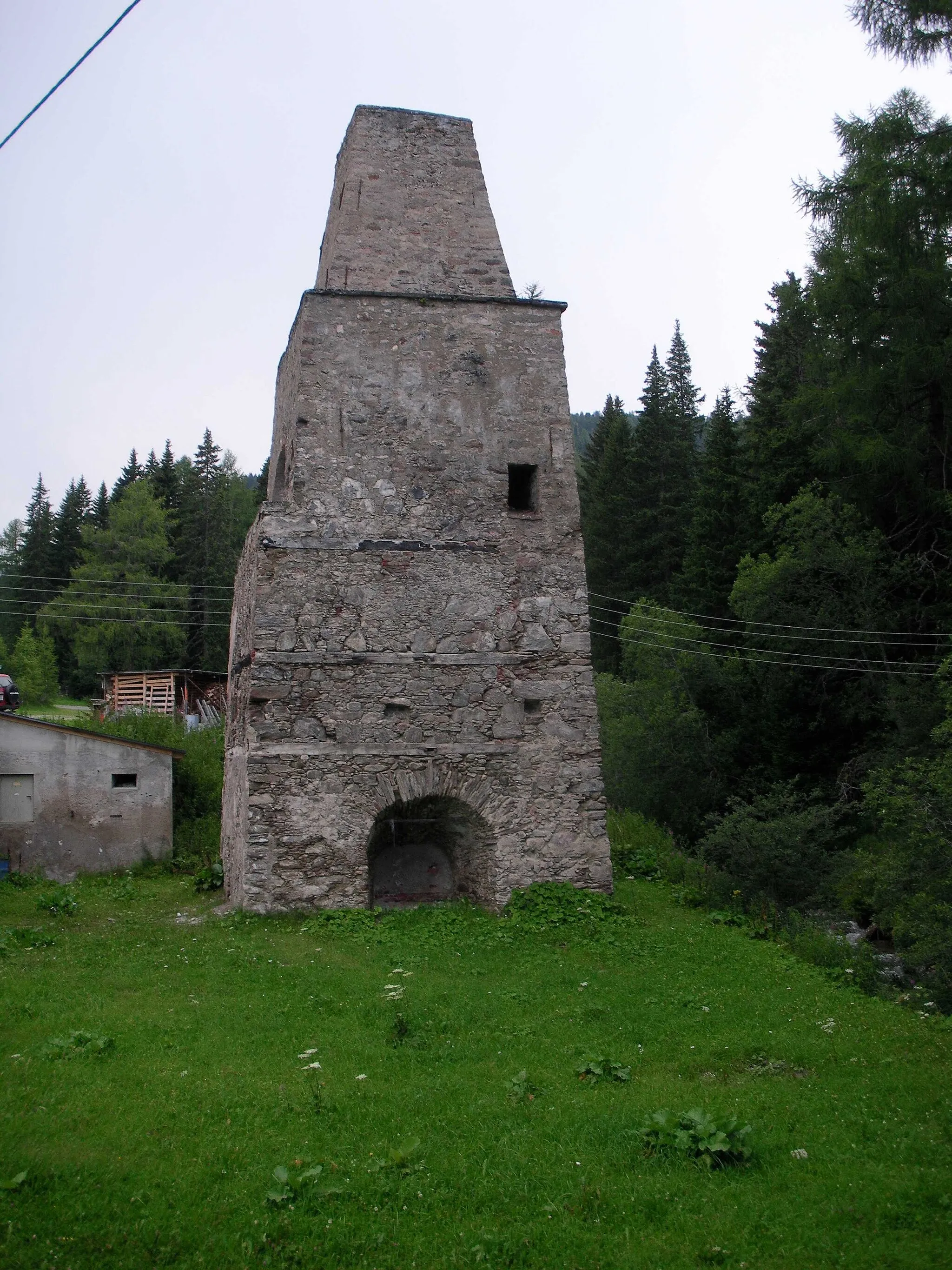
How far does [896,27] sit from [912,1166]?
1584 centimetres

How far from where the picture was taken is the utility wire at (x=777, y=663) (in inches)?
777

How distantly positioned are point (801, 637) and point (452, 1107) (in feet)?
59.6

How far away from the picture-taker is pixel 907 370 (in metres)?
17.5

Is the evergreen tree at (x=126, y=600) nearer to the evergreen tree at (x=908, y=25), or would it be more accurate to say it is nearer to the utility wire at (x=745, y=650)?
the utility wire at (x=745, y=650)

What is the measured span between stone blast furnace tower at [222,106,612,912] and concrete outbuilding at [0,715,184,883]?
616 centimetres

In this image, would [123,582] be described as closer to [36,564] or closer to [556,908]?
[36,564]

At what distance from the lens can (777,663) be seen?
2250cm

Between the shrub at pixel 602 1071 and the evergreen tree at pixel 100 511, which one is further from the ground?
the evergreen tree at pixel 100 511

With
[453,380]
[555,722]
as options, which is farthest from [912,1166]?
[453,380]

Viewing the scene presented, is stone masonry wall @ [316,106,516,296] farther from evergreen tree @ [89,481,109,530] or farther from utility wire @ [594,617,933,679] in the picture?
evergreen tree @ [89,481,109,530]

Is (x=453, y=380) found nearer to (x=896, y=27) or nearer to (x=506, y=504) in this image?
(x=506, y=504)

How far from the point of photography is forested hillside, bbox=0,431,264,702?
39062 millimetres

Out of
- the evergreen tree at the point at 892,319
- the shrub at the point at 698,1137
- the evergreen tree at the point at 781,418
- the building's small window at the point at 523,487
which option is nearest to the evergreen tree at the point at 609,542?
the evergreen tree at the point at 781,418

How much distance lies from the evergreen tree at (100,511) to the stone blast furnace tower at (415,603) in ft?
132
